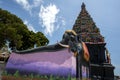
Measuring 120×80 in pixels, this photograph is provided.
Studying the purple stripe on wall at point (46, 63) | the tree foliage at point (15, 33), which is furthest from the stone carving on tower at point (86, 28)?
the purple stripe on wall at point (46, 63)

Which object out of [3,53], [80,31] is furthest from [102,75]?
[3,53]

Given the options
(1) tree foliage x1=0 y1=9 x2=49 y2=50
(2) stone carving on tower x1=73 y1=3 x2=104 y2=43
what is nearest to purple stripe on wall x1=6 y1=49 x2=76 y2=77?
(2) stone carving on tower x1=73 y1=3 x2=104 y2=43

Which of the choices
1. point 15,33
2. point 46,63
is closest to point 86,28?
point 15,33

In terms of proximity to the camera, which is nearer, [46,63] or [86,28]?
[46,63]

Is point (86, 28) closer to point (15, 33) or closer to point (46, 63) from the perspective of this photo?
point (15, 33)

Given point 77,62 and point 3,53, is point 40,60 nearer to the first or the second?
point 77,62

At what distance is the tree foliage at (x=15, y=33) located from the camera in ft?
140

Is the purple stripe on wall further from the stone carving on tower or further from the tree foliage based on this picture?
the tree foliage

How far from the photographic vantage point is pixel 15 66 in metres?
21.0

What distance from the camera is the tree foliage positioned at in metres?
42.7

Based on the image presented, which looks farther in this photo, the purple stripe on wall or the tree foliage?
the tree foliage

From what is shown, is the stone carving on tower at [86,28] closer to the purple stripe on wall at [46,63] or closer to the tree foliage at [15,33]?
the tree foliage at [15,33]

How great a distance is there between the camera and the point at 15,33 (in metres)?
43.4

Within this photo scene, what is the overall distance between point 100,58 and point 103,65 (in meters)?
1.07
